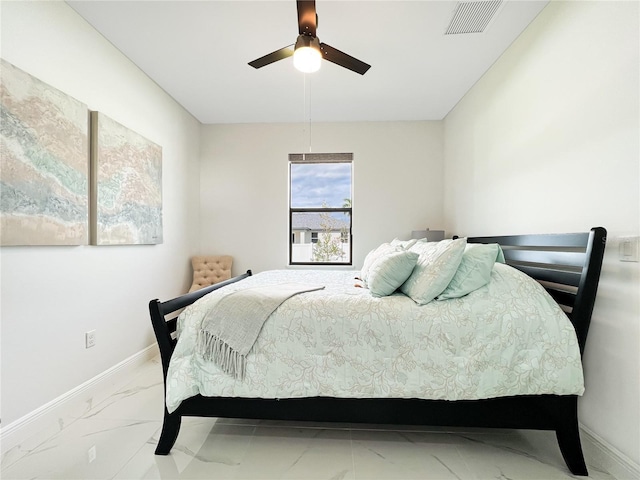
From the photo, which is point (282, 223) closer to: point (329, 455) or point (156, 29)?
point (156, 29)

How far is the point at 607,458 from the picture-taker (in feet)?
5.08

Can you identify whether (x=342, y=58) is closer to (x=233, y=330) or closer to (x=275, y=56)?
(x=275, y=56)

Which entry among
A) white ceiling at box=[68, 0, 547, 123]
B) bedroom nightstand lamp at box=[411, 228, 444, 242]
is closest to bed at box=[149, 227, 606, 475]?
white ceiling at box=[68, 0, 547, 123]

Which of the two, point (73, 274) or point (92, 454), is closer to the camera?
point (92, 454)

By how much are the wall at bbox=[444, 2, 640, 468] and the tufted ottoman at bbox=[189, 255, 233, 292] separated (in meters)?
3.19

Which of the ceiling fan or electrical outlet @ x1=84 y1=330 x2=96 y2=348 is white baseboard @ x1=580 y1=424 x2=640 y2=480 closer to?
the ceiling fan

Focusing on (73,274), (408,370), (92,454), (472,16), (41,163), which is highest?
(472,16)

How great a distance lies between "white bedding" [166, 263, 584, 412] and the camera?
1536 mm

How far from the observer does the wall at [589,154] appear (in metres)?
1.50

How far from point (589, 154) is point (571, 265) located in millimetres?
623

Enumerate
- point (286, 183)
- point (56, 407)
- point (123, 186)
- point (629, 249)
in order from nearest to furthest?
point (629, 249), point (56, 407), point (123, 186), point (286, 183)

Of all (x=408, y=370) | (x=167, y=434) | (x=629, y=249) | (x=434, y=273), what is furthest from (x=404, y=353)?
(x=167, y=434)

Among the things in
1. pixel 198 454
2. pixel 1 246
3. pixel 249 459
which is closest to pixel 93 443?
pixel 198 454

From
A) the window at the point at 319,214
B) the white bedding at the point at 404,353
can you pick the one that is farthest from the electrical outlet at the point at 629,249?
the window at the point at 319,214
